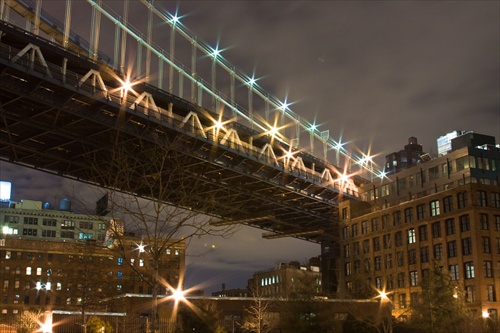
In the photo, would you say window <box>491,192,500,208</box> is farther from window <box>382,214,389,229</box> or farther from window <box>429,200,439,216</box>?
window <box>382,214,389,229</box>

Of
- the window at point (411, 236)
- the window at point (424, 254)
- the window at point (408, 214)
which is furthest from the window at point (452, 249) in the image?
the window at point (408, 214)

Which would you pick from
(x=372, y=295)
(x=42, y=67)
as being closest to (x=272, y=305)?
(x=372, y=295)

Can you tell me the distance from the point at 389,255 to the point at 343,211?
15424 millimetres

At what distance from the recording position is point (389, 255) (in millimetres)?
89938

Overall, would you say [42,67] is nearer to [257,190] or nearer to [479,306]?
[257,190]

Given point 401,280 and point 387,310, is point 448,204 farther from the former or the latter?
point 387,310

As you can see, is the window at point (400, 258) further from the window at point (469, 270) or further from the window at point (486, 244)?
the window at point (486, 244)

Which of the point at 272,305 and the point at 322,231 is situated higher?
the point at 322,231

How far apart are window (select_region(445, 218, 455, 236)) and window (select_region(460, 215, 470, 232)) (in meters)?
1.47

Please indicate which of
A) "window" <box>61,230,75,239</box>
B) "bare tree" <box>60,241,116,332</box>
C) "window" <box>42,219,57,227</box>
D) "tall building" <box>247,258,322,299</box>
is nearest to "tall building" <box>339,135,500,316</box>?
"bare tree" <box>60,241,116,332</box>

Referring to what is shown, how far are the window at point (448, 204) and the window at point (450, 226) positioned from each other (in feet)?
4.15

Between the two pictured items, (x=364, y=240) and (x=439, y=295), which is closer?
(x=439, y=295)

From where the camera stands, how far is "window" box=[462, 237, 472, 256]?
77.3 meters

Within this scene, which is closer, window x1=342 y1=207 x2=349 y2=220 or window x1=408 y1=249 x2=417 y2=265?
window x1=408 y1=249 x2=417 y2=265
